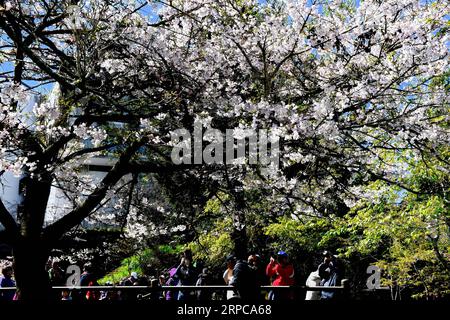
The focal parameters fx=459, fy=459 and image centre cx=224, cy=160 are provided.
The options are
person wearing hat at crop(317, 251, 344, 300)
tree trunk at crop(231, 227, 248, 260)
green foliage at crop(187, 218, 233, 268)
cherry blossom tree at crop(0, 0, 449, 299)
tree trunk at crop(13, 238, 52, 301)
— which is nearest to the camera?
cherry blossom tree at crop(0, 0, 449, 299)

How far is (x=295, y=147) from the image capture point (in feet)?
22.6

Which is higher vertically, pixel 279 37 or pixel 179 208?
pixel 279 37

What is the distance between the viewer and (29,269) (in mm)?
7043

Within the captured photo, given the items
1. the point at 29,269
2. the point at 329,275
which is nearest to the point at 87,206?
the point at 29,269

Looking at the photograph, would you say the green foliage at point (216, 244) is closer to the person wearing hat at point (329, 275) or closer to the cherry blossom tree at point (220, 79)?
the person wearing hat at point (329, 275)

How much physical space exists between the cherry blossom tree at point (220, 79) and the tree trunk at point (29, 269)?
0.6 inches

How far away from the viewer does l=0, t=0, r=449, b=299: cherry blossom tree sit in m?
5.93

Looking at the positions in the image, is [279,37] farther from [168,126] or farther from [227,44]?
[168,126]

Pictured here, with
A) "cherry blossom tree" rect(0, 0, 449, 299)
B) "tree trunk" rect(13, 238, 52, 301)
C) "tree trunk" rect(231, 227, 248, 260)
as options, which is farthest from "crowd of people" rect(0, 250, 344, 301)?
"tree trunk" rect(231, 227, 248, 260)

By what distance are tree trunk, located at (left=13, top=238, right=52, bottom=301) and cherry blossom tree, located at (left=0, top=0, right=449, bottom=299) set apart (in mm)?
16

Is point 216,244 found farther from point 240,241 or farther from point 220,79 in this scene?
point 220,79

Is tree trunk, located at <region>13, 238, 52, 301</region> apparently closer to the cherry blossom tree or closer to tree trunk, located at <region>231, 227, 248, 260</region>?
the cherry blossom tree
